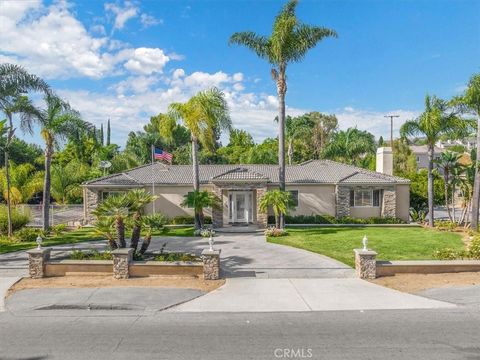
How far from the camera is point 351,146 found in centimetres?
4156

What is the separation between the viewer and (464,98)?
22.5 meters

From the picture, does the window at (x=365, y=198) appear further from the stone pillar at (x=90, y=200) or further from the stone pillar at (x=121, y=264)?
the stone pillar at (x=121, y=264)

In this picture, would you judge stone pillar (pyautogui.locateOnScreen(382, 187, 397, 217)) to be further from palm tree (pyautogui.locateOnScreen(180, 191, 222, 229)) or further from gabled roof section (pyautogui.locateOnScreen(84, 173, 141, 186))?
gabled roof section (pyautogui.locateOnScreen(84, 173, 141, 186))

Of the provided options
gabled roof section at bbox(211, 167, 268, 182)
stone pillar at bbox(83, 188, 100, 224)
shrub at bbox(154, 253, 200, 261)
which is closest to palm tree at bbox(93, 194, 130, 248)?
shrub at bbox(154, 253, 200, 261)

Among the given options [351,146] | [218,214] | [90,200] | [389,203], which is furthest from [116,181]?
[351,146]

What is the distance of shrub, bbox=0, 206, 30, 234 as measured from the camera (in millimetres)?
22031

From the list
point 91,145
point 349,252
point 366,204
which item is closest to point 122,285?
point 349,252

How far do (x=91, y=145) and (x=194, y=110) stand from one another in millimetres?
32552

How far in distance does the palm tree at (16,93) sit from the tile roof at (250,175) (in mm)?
6521

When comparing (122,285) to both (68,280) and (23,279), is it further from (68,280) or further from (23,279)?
(23,279)

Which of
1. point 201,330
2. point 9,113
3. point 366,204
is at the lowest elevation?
point 201,330

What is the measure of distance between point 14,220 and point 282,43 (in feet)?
63.9

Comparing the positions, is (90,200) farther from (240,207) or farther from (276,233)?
(276,233)

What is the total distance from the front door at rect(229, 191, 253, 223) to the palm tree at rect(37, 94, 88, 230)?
10924 millimetres
